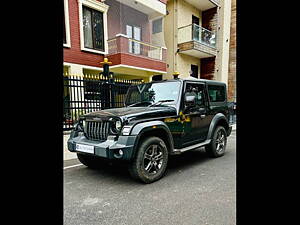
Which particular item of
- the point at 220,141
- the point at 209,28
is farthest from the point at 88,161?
the point at 209,28

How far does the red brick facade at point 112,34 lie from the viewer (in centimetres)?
948

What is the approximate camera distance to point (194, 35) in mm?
13234

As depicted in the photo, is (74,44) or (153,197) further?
(74,44)

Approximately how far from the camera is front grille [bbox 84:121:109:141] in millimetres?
3342

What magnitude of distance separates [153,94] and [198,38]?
433 inches

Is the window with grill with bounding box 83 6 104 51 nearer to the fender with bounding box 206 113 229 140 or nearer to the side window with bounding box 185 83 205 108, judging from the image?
the side window with bounding box 185 83 205 108

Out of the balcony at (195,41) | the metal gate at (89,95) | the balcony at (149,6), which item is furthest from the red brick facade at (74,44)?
the balcony at (195,41)

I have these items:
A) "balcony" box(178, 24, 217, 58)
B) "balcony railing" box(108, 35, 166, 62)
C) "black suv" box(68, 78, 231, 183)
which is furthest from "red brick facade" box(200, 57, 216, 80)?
"black suv" box(68, 78, 231, 183)

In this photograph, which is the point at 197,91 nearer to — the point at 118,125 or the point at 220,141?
the point at 220,141
